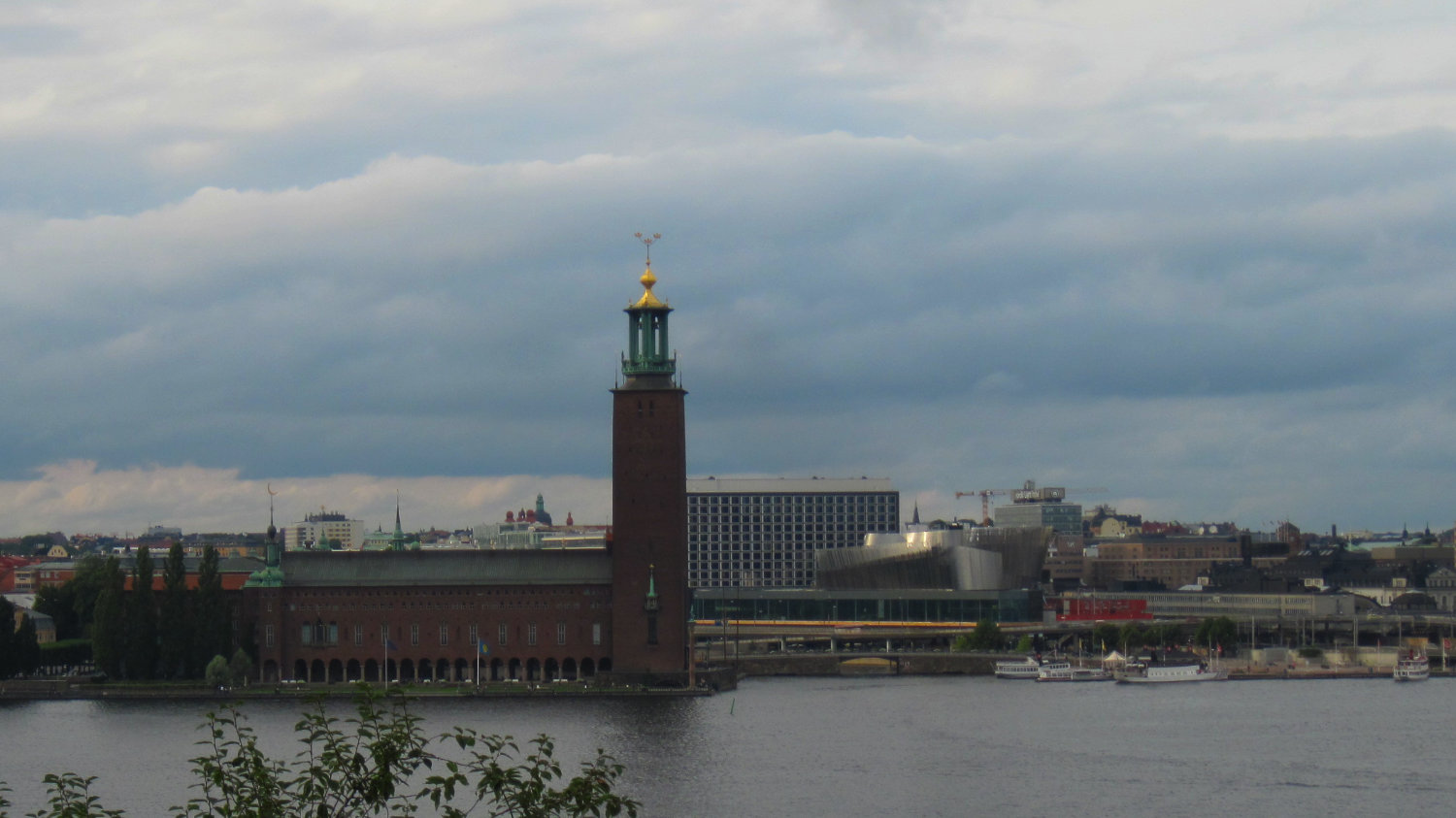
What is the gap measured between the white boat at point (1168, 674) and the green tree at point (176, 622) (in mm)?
45360

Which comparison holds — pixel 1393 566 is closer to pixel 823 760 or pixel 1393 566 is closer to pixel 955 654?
pixel 955 654

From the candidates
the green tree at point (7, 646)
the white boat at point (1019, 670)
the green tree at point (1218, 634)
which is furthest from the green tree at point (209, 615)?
the green tree at point (1218, 634)

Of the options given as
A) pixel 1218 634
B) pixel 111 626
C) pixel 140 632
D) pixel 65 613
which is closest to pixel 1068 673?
pixel 1218 634

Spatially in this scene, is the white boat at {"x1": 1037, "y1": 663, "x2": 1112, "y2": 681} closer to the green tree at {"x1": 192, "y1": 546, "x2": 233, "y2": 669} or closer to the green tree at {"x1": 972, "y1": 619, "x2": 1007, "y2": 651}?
the green tree at {"x1": 972, "y1": 619, "x2": 1007, "y2": 651}

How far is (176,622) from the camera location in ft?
271

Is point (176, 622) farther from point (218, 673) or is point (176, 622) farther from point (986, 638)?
point (986, 638)

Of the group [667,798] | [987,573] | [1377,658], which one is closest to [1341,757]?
[667,798]

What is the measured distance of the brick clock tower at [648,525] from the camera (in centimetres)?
8162

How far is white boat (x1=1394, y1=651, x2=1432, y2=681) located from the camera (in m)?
98.8

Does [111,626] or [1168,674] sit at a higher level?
[111,626]

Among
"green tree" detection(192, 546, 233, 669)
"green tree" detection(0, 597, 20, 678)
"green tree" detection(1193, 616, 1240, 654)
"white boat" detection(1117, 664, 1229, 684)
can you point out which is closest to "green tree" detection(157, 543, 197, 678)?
"green tree" detection(192, 546, 233, 669)

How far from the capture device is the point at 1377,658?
108m

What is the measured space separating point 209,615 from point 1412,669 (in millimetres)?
58563

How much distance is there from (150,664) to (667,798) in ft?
138
